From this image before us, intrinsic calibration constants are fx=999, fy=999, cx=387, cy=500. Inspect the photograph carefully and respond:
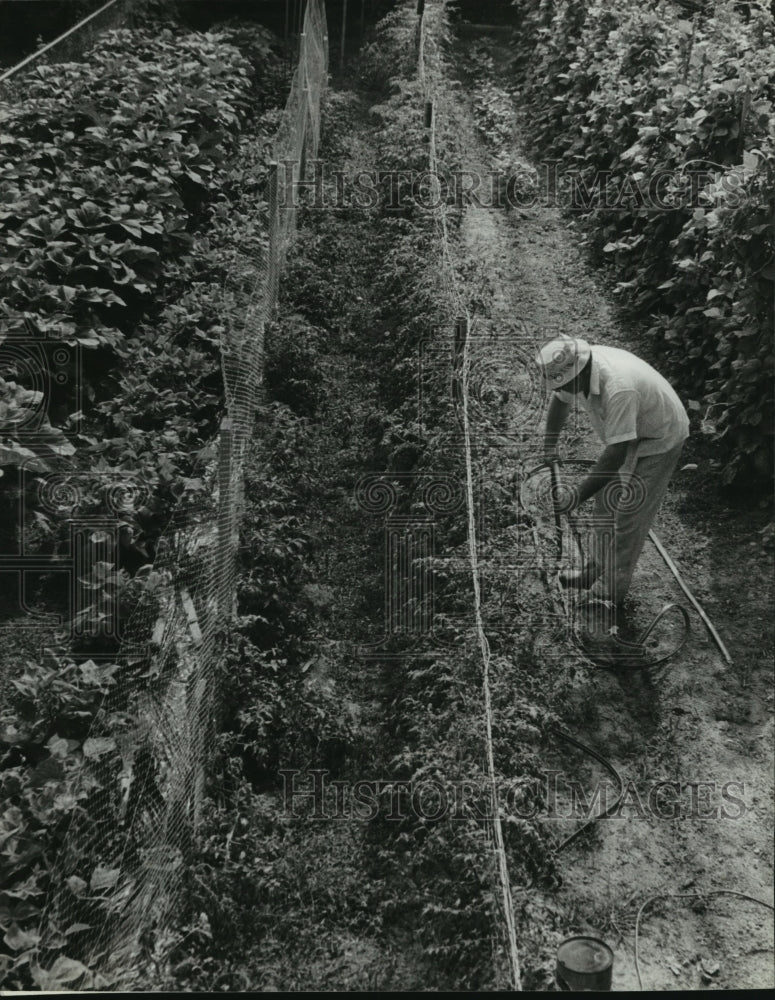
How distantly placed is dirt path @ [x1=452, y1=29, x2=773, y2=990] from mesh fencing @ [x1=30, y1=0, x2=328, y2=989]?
1712 mm

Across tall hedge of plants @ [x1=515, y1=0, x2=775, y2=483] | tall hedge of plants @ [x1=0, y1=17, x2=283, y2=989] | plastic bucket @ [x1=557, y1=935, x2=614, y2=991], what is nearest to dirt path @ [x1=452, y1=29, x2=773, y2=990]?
plastic bucket @ [x1=557, y1=935, x2=614, y2=991]

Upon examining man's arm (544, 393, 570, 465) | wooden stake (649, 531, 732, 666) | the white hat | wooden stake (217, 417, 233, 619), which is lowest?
wooden stake (649, 531, 732, 666)

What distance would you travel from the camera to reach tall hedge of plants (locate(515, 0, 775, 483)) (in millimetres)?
7125

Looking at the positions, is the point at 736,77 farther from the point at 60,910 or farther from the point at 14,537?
the point at 60,910

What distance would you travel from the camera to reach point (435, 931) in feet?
14.2

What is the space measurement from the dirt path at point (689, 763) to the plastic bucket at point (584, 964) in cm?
44

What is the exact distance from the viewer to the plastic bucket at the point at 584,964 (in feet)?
12.4

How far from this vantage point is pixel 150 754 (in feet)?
15.3

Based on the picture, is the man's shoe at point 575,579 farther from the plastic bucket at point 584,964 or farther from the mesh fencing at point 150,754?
the plastic bucket at point 584,964

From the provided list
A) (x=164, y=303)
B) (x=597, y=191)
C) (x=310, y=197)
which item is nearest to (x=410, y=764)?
(x=164, y=303)

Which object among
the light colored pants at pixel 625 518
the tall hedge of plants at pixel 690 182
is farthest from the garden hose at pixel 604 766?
the tall hedge of plants at pixel 690 182

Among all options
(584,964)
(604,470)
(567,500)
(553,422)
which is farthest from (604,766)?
(553,422)

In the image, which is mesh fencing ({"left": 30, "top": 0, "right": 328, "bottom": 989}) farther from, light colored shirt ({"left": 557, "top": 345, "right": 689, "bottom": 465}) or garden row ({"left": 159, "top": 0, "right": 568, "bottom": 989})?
light colored shirt ({"left": 557, "top": 345, "right": 689, "bottom": 465})

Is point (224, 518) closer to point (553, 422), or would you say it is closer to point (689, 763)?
point (553, 422)
